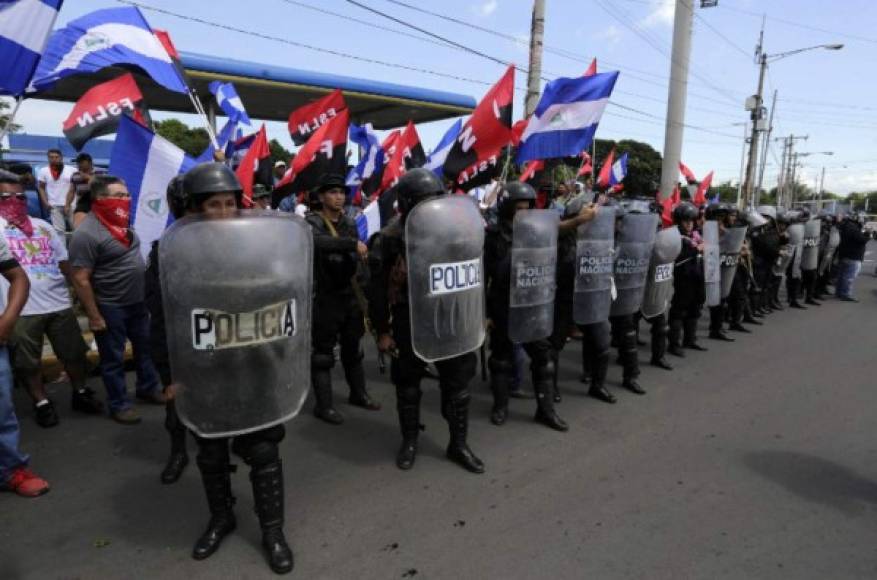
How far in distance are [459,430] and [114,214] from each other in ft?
8.94

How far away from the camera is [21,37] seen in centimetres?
276

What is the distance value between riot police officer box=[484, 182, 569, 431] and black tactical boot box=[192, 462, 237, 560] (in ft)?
6.65

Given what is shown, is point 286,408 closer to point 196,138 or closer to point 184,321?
point 184,321

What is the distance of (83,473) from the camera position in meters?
3.34

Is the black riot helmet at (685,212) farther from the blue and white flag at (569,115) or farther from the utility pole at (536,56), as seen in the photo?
the utility pole at (536,56)

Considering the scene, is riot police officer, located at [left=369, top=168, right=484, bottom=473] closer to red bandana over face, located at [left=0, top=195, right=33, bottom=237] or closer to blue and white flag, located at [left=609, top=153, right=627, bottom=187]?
red bandana over face, located at [left=0, top=195, right=33, bottom=237]

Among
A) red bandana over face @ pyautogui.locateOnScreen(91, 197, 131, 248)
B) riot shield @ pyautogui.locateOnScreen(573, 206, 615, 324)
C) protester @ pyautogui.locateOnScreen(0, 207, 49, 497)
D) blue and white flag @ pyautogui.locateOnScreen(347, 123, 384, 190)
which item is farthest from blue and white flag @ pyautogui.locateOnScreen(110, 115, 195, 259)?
blue and white flag @ pyautogui.locateOnScreen(347, 123, 384, 190)

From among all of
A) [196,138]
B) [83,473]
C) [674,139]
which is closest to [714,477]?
[83,473]

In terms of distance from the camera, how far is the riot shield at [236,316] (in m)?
1.98

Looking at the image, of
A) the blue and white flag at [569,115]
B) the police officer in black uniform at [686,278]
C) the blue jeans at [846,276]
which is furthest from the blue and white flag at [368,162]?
the blue jeans at [846,276]

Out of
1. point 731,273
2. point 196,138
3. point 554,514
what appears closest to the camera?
point 554,514

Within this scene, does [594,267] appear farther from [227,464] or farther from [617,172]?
[617,172]

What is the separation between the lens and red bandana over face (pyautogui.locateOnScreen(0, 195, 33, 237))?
352cm

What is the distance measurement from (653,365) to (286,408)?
439 centimetres
